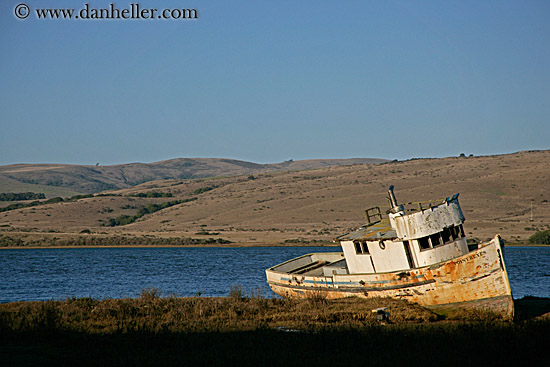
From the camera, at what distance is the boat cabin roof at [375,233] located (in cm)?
2314

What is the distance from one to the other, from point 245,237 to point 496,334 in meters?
65.5

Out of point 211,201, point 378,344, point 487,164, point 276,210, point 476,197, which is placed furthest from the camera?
point 487,164

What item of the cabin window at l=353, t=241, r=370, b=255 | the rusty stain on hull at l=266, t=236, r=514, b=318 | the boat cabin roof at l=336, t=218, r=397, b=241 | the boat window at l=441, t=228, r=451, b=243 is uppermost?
the boat cabin roof at l=336, t=218, r=397, b=241

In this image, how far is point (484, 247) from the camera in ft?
64.3

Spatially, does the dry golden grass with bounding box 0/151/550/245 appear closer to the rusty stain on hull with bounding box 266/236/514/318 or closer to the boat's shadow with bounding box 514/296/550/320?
the boat's shadow with bounding box 514/296/550/320

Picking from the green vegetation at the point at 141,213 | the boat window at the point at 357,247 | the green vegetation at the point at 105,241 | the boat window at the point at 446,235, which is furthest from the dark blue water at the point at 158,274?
the green vegetation at the point at 141,213

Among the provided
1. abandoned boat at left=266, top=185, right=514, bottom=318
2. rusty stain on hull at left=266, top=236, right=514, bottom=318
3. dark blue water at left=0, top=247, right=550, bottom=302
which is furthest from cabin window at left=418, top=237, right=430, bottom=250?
dark blue water at left=0, top=247, right=550, bottom=302

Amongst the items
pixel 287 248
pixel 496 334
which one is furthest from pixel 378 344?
pixel 287 248

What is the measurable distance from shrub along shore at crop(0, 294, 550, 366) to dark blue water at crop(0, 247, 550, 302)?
4.05 m

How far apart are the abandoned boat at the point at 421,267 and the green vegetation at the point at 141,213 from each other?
261 ft

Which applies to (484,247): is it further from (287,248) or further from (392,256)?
(287,248)

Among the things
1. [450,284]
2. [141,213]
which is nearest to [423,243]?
[450,284]

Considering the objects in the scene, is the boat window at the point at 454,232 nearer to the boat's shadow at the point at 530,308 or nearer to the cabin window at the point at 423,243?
the cabin window at the point at 423,243

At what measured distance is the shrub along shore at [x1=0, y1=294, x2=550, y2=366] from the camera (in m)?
13.0
